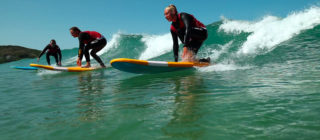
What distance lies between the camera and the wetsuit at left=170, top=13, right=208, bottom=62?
6.49 m

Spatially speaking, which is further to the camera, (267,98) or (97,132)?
(267,98)

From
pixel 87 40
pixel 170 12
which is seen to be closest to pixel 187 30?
pixel 170 12

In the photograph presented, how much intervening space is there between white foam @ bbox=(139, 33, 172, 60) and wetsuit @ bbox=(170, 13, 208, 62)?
9.73 m

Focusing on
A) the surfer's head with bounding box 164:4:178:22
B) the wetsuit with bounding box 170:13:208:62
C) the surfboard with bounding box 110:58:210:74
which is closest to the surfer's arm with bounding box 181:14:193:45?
the wetsuit with bounding box 170:13:208:62

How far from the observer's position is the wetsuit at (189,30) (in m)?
6.49

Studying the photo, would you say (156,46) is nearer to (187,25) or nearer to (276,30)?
(276,30)

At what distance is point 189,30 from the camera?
650 centimetres

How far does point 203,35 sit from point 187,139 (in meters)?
5.46

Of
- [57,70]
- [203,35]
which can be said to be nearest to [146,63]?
[203,35]

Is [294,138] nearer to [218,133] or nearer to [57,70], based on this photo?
[218,133]

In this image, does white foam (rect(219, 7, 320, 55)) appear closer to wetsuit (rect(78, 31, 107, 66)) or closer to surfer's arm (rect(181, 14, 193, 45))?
surfer's arm (rect(181, 14, 193, 45))

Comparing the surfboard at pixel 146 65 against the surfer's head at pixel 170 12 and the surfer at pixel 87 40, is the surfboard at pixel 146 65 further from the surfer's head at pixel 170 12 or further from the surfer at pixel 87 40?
the surfer at pixel 87 40

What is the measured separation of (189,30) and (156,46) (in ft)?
39.8

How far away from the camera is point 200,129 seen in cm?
213
